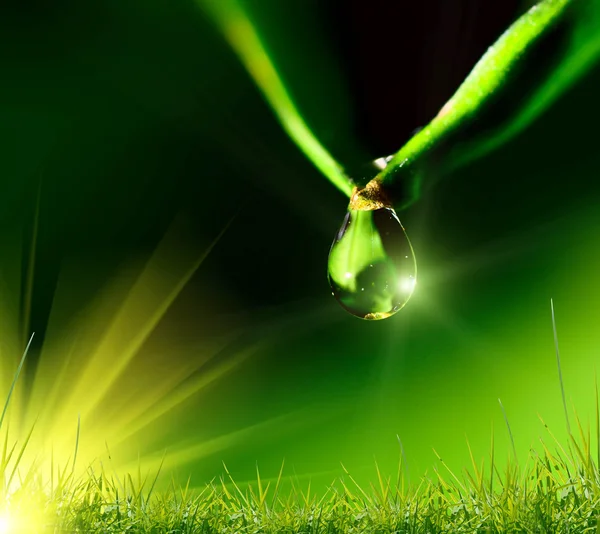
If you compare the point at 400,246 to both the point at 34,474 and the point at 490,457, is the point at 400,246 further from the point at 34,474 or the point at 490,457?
the point at 34,474

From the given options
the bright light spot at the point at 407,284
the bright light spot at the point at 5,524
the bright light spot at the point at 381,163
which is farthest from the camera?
the bright light spot at the point at 407,284

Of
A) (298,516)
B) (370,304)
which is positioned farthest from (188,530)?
(370,304)

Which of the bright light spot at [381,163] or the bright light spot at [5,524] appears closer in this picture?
the bright light spot at [5,524]

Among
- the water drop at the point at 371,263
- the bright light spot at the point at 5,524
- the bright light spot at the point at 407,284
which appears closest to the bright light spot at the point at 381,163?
the water drop at the point at 371,263

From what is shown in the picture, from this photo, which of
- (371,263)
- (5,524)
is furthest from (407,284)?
(5,524)

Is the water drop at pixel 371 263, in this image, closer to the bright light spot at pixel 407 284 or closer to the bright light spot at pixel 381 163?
the bright light spot at pixel 407 284

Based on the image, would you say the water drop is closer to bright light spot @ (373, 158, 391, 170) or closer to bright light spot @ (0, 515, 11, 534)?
bright light spot @ (373, 158, 391, 170)

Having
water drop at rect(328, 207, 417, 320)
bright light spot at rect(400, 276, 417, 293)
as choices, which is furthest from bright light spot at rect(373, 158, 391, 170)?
bright light spot at rect(400, 276, 417, 293)
